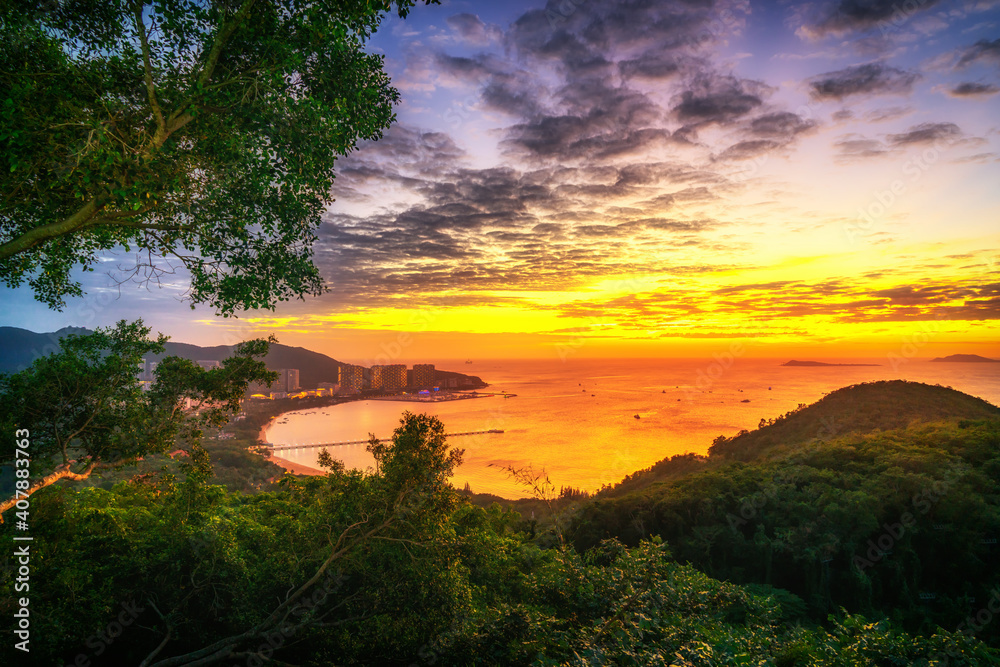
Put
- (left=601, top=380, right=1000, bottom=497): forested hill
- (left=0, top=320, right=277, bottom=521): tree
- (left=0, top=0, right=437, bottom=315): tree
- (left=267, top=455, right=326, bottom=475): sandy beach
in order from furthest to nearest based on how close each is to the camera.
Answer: (left=267, top=455, right=326, bottom=475): sandy beach, (left=601, top=380, right=1000, bottom=497): forested hill, (left=0, top=320, right=277, bottom=521): tree, (left=0, top=0, right=437, bottom=315): tree

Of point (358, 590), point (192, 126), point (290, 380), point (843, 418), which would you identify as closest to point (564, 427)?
point (843, 418)

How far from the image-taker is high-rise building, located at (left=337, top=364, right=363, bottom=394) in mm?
55625

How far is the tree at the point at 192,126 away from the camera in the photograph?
2.93 m

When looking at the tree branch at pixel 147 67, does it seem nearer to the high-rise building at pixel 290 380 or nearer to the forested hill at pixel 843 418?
the forested hill at pixel 843 418

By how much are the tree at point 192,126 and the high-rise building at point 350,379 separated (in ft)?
176

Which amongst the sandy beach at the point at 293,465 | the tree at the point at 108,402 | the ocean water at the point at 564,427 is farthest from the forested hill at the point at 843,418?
the sandy beach at the point at 293,465

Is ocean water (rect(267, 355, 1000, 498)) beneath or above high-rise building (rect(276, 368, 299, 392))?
beneath

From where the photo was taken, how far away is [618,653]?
167 inches

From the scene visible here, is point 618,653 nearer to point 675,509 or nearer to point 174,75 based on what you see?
point 174,75

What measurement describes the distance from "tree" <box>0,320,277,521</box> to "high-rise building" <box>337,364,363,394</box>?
51254 millimetres

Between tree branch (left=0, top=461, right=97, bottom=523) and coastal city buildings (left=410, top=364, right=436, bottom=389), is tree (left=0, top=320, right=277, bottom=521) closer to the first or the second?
tree branch (left=0, top=461, right=97, bottom=523)

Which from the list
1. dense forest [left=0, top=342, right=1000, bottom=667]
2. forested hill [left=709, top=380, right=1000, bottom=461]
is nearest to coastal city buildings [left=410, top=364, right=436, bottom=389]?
forested hill [left=709, top=380, right=1000, bottom=461]

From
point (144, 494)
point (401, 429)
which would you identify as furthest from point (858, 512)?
point (144, 494)

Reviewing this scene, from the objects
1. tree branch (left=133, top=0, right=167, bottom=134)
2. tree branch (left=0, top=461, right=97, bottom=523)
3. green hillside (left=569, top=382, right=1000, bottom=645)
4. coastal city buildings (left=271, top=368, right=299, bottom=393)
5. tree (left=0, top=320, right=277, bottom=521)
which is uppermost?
tree branch (left=133, top=0, right=167, bottom=134)
